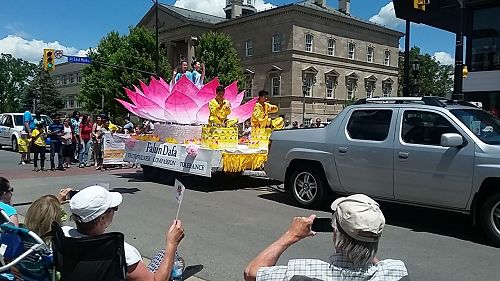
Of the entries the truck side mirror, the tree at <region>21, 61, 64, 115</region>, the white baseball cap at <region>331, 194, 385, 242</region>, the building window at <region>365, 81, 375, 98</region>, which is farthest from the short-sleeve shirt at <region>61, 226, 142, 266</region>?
the tree at <region>21, 61, 64, 115</region>

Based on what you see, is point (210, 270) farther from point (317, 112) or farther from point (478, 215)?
point (317, 112)

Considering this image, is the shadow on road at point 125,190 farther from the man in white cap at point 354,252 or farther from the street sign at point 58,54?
the street sign at point 58,54

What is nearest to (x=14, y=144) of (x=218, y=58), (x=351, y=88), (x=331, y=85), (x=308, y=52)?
(x=218, y=58)

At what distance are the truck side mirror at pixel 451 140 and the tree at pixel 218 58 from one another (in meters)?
Result: 43.3

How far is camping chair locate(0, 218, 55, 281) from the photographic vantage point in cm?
293

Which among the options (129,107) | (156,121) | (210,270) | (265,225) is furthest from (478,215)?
(129,107)

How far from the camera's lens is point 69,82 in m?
105

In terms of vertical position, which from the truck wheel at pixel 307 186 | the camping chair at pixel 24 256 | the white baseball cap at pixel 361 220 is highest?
the white baseball cap at pixel 361 220

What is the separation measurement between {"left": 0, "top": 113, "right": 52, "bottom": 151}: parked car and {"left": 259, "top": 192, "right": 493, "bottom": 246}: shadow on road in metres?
17.9

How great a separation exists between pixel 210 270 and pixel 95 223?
8.48 feet

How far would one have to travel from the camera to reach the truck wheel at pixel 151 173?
41.2 feet

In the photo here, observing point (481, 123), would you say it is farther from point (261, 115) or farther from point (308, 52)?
point (308, 52)

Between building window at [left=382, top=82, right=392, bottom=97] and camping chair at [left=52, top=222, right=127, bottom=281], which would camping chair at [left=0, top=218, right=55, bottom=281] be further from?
building window at [left=382, top=82, right=392, bottom=97]

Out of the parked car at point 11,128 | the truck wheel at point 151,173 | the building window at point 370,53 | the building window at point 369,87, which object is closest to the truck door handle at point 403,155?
the truck wheel at point 151,173
